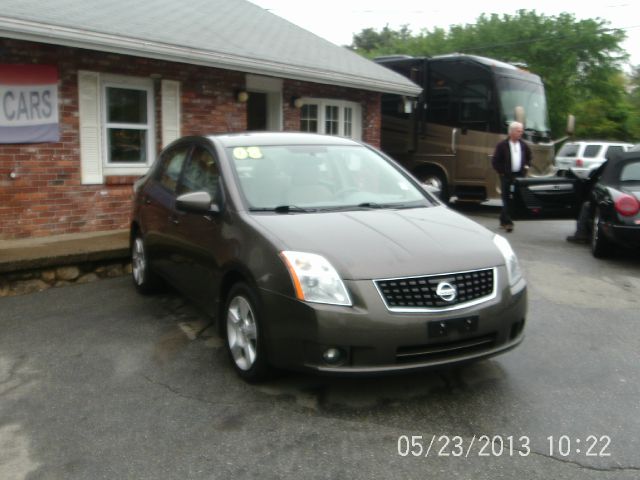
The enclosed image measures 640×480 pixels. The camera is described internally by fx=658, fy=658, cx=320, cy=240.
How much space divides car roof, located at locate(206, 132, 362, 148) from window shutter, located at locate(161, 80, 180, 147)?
4.36 meters

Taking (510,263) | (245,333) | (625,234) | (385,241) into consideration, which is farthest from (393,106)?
(245,333)

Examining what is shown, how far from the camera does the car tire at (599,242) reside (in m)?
8.25

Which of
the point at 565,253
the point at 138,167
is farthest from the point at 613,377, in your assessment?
the point at 138,167

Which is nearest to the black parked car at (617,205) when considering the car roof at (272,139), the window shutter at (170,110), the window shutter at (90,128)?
the car roof at (272,139)

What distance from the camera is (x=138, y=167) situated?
9234 millimetres

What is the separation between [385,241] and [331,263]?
1.43ft

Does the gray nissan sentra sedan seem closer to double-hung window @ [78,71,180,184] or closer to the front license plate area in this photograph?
the front license plate area

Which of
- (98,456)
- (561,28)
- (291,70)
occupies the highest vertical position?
(561,28)

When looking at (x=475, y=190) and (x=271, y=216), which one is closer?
(x=271, y=216)

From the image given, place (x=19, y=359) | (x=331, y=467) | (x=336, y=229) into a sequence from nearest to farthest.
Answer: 1. (x=331, y=467)
2. (x=336, y=229)
3. (x=19, y=359)

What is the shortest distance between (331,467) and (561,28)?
102 ft

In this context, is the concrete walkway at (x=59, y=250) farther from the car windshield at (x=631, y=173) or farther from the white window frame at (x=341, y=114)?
the car windshield at (x=631, y=173)

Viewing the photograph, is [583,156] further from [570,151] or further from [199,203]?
[199,203]

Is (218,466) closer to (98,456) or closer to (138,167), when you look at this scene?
(98,456)
